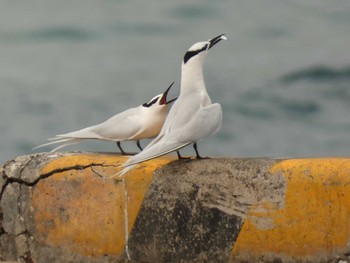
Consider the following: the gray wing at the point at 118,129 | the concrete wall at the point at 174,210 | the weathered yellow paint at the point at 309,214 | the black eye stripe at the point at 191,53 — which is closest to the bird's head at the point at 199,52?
the black eye stripe at the point at 191,53

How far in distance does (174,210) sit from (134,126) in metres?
0.96

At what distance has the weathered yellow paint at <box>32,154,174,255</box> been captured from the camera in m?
6.73

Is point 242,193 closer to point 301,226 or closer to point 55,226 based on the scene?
point 301,226

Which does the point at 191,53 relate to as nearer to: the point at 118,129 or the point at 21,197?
the point at 118,129

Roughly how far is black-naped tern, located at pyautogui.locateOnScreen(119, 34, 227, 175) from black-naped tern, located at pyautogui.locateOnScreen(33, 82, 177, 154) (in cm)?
34

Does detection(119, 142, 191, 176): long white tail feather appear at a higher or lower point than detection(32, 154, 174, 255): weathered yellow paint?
higher

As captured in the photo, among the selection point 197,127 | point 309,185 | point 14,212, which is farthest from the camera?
point 14,212

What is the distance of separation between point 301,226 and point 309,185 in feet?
0.71

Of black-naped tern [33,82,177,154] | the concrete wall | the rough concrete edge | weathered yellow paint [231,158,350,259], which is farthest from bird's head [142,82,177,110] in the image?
weathered yellow paint [231,158,350,259]

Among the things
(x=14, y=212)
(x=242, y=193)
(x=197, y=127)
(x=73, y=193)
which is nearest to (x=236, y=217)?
(x=242, y=193)

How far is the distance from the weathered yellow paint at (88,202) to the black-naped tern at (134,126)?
378 mm

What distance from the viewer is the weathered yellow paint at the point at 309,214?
6.09m

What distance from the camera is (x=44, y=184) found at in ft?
22.9

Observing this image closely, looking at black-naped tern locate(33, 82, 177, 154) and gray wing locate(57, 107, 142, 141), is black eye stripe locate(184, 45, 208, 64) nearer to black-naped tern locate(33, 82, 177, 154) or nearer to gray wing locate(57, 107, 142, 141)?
black-naped tern locate(33, 82, 177, 154)
